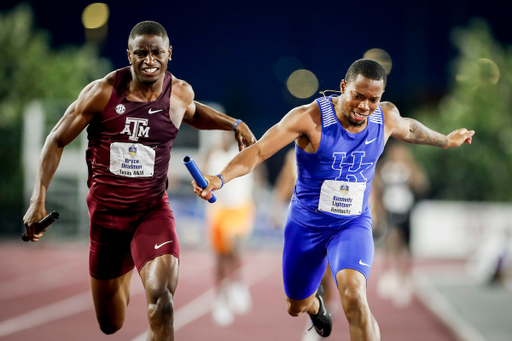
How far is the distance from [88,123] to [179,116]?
2.25ft

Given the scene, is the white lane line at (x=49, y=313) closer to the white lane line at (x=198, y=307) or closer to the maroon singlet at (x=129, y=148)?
the white lane line at (x=198, y=307)

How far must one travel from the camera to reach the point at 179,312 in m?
9.70

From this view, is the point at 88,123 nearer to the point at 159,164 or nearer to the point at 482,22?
the point at 159,164

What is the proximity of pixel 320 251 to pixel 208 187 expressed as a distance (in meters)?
1.32

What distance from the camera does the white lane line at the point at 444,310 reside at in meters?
Result: 7.83

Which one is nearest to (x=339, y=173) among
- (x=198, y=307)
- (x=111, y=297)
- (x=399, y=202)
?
(x=111, y=297)

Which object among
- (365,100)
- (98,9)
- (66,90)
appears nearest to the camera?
(365,100)

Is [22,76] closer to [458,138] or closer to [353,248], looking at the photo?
[458,138]

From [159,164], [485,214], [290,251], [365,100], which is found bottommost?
[485,214]

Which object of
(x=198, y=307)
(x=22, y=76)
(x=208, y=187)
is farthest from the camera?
(x=22, y=76)

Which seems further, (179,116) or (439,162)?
(439,162)

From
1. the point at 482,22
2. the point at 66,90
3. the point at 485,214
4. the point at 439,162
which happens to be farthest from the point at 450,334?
the point at 66,90

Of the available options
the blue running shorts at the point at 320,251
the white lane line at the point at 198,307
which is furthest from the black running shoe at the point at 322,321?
the white lane line at the point at 198,307

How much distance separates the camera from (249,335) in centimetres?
822
